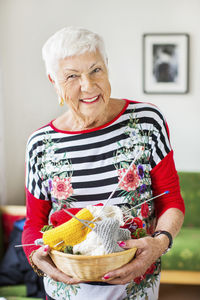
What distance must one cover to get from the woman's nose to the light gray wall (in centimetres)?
236

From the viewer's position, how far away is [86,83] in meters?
1.10

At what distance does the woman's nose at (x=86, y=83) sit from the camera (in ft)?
3.59

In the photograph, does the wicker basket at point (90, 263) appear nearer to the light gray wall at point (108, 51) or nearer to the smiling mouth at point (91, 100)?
the smiling mouth at point (91, 100)

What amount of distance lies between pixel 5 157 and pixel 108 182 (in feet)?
8.17

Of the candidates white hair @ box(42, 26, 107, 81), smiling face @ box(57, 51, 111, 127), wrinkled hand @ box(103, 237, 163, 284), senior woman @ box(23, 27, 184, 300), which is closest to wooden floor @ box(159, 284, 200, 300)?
senior woman @ box(23, 27, 184, 300)

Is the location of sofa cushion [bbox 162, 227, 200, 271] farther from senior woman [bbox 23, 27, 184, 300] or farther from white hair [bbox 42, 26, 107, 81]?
white hair [bbox 42, 26, 107, 81]

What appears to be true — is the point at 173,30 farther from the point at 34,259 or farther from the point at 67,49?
the point at 34,259

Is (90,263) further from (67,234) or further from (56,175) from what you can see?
(56,175)

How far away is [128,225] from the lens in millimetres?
1062

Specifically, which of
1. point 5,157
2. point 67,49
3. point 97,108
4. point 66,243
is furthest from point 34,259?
point 5,157

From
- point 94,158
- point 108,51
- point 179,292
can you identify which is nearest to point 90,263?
point 94,158

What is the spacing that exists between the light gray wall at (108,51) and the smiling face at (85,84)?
2.32 metres

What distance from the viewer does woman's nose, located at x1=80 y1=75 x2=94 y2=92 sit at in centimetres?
109

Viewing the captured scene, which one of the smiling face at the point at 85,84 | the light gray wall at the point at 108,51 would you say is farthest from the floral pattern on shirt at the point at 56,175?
the light gray wall at the point at 108,51
